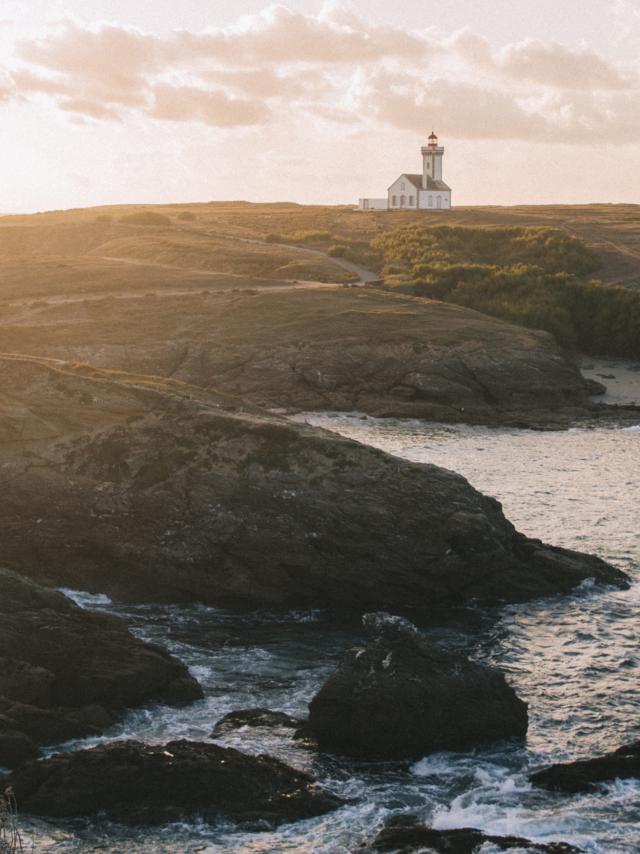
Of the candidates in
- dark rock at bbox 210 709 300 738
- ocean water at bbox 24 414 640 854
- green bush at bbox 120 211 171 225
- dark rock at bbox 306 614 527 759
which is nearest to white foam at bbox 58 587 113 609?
ocean water at bbox 24 414 640 854

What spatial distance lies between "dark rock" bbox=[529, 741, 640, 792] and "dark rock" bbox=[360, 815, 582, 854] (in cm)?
213

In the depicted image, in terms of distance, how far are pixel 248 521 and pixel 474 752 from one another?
10614mm

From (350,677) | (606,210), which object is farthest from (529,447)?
(606,210)

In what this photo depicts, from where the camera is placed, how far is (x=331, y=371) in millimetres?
70125

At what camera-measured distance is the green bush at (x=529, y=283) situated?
86812 millimetres

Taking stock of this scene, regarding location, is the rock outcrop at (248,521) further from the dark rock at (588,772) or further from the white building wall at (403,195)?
the white building wall at (403,195)

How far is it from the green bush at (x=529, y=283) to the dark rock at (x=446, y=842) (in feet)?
230

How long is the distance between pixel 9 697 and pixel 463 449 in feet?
112

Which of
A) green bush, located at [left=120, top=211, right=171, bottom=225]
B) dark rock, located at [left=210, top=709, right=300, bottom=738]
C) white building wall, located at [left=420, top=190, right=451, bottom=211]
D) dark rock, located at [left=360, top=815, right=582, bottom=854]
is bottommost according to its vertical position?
dark rock, located at [left=360, top=815, right=582, bottom=854]

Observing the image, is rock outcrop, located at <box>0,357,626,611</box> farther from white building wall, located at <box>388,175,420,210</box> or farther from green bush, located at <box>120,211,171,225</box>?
white building wall, located at <box>388,175,420,210</box>

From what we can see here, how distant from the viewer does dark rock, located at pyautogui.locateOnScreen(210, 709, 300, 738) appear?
72.0 ft

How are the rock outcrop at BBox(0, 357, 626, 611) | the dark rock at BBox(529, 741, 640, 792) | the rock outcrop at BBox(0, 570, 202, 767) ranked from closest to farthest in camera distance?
the dark rock at BBox(529, 741, 640, 792), the rock outcrop at BBox(0, 570, 202, 767), the rock outcrop at BBox(0, 357, 626, 611)

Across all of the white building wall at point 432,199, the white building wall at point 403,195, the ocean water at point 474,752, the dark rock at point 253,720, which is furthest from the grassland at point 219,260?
the dark rock at point 253,720

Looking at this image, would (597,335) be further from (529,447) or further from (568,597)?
(568,597)
